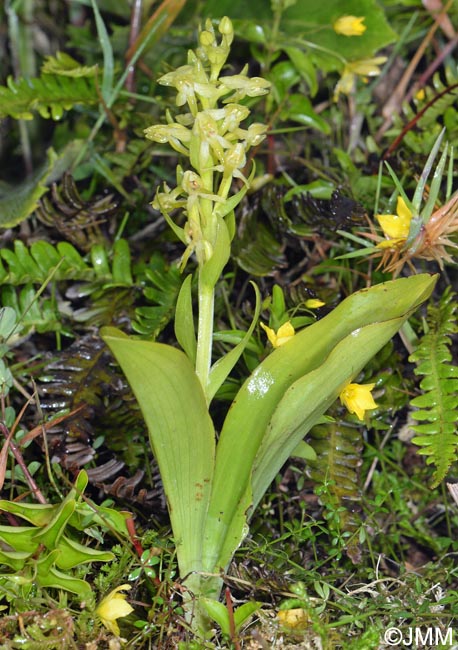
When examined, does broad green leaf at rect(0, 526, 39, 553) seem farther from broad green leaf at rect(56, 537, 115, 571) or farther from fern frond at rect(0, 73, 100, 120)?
fern frond at rect(0, 73, 100, 120)

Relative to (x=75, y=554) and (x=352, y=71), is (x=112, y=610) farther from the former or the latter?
(x=352, y=71)

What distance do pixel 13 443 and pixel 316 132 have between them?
115cm

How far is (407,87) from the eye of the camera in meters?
1.93

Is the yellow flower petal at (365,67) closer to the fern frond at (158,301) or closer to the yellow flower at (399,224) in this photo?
the yellow flower at (399,224)

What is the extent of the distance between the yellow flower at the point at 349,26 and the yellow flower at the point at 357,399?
0.92 meters

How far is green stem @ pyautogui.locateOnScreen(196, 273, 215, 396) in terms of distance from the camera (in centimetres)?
106

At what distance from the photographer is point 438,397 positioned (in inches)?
46.3

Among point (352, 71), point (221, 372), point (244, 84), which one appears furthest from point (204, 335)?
point (352, 71)

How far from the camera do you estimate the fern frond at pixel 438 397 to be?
1.11m

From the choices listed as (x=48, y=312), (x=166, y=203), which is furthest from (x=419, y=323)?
(x=48, y=312)

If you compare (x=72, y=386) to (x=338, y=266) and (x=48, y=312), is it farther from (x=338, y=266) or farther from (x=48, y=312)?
(x=338, y=266)

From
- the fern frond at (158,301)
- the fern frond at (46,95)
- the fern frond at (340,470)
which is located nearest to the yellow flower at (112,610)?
the fern frond at (340,470)

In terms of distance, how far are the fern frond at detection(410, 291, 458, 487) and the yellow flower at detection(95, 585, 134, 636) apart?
51 cm

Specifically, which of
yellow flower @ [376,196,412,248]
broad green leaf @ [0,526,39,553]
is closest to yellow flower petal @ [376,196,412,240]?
yellow flower @ [376,196,412,248]
